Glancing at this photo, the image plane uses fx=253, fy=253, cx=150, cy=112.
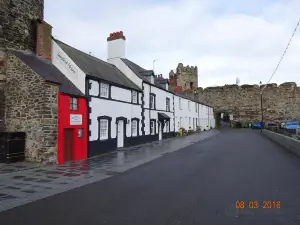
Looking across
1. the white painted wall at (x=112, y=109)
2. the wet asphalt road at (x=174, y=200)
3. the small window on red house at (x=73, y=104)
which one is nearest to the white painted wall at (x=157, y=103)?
the white painted wall at (x=112, y=109)

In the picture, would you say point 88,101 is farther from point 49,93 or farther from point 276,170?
point 276,170

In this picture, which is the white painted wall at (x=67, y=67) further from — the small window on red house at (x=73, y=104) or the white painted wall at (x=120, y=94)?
the white painted wall at (x=120, y=94)

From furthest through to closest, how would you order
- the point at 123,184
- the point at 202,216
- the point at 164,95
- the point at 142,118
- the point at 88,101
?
1. the point at 164,95
2. the point at 142,118
3. the point at 88,101
4. the point at 123,184
5. the point at 202,216

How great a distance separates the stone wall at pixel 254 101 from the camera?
53.4 meters

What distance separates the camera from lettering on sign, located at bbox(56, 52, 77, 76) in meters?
16.2

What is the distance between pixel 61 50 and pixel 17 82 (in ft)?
12.2

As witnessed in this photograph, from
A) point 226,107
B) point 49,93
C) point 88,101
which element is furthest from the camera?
point 226,107

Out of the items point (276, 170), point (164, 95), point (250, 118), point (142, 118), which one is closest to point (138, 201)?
point (276, 170)

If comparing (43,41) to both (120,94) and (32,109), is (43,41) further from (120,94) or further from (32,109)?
(120,94)

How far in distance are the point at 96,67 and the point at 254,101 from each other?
149 feet

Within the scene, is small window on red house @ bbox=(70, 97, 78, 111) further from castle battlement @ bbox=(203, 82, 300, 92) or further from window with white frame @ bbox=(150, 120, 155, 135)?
castle battlement @ bbox=(203, 82, 300, 92)

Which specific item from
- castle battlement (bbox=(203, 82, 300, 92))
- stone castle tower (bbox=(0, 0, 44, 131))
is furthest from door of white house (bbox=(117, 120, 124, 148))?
A: castle battlement (bbox=(203, 82, 300, 92))

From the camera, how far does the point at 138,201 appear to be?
6664mm

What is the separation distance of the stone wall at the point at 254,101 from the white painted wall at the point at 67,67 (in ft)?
157
